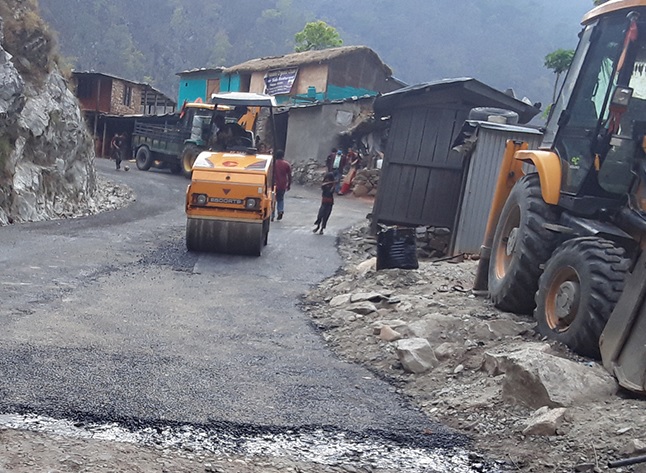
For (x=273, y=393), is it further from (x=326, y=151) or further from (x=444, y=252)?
(x=326, y=151)

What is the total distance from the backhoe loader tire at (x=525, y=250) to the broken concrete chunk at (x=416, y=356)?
1.25m

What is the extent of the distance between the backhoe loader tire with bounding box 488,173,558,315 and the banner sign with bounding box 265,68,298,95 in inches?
1201

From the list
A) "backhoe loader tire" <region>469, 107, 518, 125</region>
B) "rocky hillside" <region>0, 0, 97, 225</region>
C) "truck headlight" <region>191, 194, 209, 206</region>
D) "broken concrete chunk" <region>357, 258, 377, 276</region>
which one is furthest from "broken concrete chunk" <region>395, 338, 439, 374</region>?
"rocky hillside" <region>0, 0, 97, 225</region>

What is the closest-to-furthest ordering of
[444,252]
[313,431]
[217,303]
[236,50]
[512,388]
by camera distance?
[313,431] → [512,388] → [217,303] → [444,252] → [236,50]

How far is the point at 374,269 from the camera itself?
31.2 ft

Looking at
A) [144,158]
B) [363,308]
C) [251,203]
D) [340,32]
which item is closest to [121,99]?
[144,158]

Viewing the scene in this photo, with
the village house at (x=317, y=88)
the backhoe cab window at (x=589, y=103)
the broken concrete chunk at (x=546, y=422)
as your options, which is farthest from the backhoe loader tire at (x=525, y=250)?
the village house at (x=317, y=88)

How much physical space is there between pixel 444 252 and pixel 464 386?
7.51 meters

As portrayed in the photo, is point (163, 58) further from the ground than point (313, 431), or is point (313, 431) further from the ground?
point (163, 58)

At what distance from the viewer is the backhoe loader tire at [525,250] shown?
628cm

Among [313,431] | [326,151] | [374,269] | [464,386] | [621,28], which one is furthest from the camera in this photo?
[326,151]

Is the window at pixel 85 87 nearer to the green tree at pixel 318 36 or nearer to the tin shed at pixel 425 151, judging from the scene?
the green tree at pixel 318 36

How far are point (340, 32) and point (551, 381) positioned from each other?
4280 inches

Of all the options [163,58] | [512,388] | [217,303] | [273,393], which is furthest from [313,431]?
[163,58]
